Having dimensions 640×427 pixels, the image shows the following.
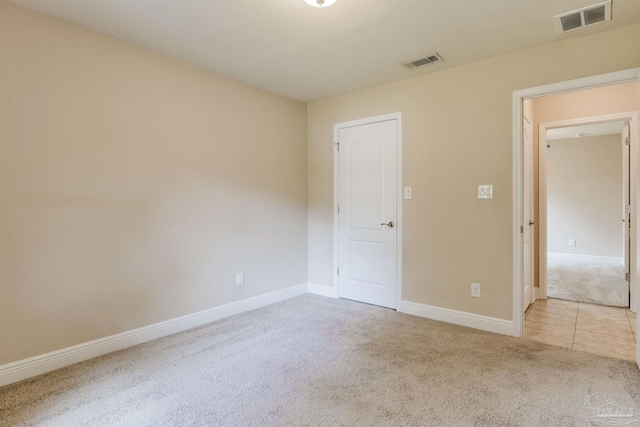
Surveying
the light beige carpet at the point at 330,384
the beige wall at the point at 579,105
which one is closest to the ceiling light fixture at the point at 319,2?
the light beige carpet at the point at 330,384

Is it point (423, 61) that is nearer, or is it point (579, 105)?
point (423, 61)

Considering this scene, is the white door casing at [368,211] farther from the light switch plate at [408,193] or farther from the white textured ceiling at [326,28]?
the white textured ceiling at [326,28]

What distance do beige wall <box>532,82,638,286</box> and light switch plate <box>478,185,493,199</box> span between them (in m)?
1.56

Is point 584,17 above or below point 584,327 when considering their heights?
above

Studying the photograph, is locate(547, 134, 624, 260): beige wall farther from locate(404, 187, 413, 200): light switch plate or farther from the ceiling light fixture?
the ceiling light fixture

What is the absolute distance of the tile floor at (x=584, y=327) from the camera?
→ 269 cm

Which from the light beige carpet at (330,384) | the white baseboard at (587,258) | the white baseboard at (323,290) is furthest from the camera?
the white baseboard at (587,258)

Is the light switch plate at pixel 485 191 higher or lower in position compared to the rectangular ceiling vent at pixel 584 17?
lower

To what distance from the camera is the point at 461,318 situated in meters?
3.16

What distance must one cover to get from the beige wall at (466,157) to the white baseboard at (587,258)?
521cm

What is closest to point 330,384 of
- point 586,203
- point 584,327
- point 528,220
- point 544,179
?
point 584,327

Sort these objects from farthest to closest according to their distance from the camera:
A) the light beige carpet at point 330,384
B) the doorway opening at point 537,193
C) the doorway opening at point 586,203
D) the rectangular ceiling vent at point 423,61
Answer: the doorway opening at point 586,203 < the rectangular ceiling vent at point 423,61 < the doorway opening at point 537,193 < the light beige carpet at point 330,384

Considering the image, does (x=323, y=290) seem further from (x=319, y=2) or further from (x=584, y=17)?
(x=584, y=17)

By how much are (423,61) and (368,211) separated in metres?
1.65
